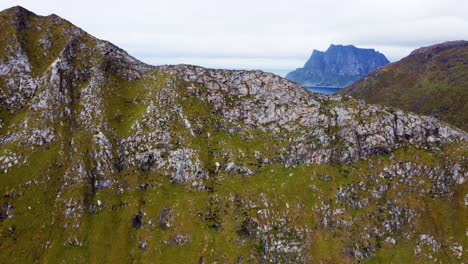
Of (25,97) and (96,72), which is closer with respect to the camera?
(25,97)

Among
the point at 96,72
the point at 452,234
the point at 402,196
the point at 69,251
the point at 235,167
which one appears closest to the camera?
the point at 69,251

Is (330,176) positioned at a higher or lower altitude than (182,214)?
higher

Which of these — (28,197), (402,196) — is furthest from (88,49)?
(402,196)

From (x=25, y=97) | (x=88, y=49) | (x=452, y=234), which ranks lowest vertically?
(x=452, y=234)

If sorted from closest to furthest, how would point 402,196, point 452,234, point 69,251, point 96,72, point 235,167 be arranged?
1. point 69,251
2. point 452,234
3. point 402,196
4. point 235,167
5. point 96,72

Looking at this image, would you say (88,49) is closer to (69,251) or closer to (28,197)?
(28,197)

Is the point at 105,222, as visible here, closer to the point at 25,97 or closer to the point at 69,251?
the point at 69,251
